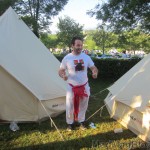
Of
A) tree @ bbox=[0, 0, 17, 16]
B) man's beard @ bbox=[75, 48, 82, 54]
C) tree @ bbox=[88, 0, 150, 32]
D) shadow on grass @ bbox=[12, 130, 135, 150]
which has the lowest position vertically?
shadow on grass @ bbox=[12, 130, 135, 150]

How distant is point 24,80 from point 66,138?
1601 mm

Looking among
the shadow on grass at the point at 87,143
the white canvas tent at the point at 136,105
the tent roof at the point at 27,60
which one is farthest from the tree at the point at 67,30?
the shadow on grass at the point at 87,143

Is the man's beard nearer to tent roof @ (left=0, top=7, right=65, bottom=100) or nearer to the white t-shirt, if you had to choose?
the white t-shirt

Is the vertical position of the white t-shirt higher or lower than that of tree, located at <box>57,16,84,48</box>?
lower

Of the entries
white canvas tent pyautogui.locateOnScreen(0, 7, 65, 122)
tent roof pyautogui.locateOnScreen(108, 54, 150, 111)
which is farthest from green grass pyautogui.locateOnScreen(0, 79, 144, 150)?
tent roof pyautogui.locateOnScreen(108, 54, 150, 111)

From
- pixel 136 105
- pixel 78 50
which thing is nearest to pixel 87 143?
pixel 136 105

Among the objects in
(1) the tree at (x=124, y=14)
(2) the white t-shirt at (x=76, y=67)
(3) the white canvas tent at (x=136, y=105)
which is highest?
(1) the tree at (x=124, y=14)

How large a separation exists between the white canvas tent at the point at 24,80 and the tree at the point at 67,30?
3632 cm

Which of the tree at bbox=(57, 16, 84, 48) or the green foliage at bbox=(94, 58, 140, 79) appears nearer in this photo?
the green foliage at bbox=(94, 58, 140, 79)

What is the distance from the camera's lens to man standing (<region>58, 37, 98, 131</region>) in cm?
532

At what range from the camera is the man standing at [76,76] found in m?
5.32

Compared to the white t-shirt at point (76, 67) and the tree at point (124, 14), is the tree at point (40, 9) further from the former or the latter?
the white t-shirt at point (76, 67)

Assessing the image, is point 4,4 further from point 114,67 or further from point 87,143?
point 87,143

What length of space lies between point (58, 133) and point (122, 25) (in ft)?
31.2
